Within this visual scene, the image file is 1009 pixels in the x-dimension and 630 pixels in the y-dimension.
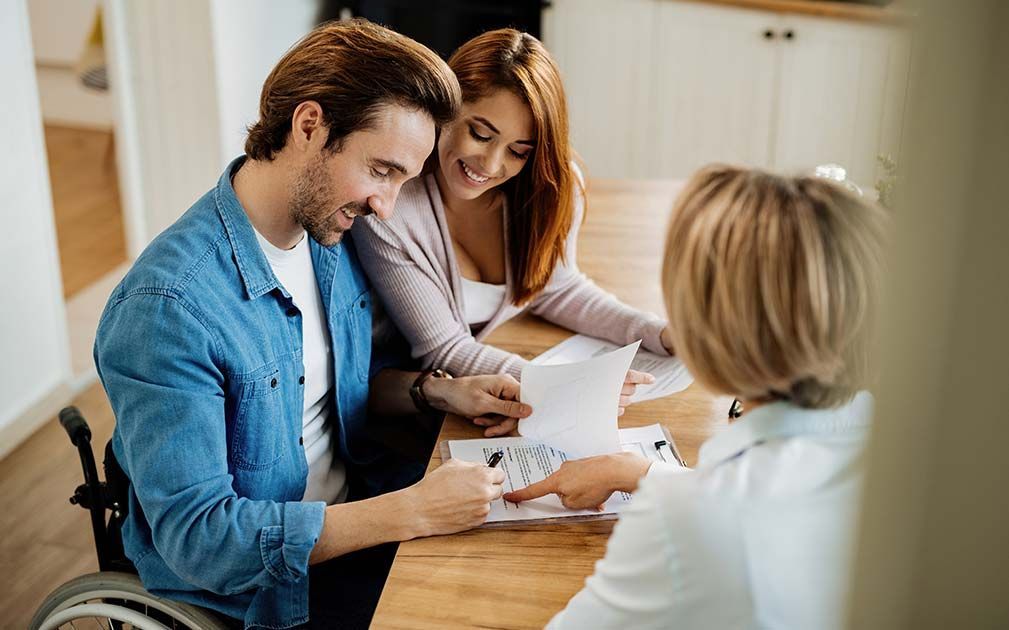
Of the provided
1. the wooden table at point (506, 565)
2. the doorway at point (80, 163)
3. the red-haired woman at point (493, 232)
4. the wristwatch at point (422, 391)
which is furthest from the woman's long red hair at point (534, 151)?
the doorway at point (80, 163)

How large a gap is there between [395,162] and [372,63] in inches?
5.3

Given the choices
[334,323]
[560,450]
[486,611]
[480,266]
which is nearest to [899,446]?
[486,611]

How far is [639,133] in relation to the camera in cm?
450

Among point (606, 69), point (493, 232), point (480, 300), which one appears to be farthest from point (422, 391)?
point (606, 69)

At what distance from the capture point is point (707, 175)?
928 millimetres

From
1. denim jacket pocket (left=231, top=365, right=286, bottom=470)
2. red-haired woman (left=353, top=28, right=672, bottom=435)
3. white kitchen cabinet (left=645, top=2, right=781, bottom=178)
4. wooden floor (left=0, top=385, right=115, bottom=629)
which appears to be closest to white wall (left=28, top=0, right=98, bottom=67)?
white kitchen cabinet (left=645, top=2, right=781, bottom=178)

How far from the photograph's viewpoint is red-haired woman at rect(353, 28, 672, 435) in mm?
1679

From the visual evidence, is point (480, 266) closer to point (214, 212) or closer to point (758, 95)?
point (214, 212)

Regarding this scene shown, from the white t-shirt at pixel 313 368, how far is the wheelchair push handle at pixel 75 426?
301 mm

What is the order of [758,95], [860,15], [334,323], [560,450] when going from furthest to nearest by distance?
[758,95] → [860,15] → [334,323] → [560,450]

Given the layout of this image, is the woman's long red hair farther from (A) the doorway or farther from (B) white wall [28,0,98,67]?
(B) white wall [28,0,98,67]

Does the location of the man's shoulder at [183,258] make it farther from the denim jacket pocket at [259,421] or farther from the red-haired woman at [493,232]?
the red-haired woman at [493,232]

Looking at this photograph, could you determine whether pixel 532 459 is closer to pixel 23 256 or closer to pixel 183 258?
pixel 183 258

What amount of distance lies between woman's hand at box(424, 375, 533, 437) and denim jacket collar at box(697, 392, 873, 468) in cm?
60
